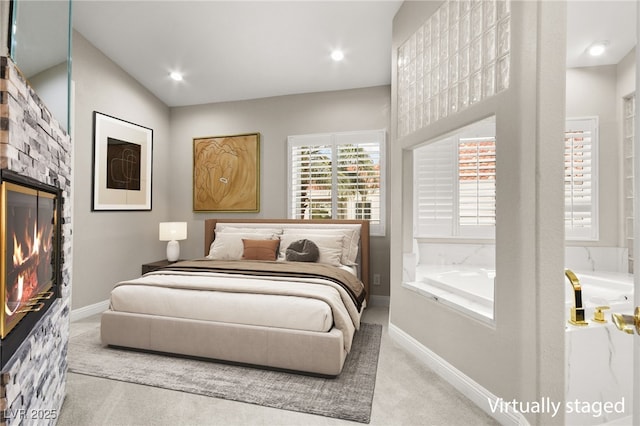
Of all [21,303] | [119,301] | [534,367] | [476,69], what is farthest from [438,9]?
[119,301]

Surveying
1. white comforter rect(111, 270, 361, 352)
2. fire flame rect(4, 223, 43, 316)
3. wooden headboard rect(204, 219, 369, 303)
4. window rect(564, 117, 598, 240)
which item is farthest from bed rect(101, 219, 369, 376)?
window rect(564, 117, 598, 240)

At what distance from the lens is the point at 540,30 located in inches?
61.8

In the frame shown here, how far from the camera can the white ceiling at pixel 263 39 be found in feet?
8.26

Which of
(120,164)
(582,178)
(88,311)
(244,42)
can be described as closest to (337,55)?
(244,42)

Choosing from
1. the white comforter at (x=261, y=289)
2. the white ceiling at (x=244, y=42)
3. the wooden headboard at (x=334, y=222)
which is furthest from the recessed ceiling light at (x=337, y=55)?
the white comforter at (x=261, y=289)

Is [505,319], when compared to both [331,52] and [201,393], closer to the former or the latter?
[201,393]

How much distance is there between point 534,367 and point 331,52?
3.31 meters

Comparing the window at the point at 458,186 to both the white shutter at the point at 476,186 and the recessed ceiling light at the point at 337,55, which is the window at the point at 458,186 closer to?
the white shutter at the point at 476,186

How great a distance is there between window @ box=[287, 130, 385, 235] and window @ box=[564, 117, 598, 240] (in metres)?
1.86

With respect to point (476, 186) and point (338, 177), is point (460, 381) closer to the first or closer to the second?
point (476, 186)

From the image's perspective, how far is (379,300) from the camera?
4074 millimetres

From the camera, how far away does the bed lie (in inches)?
87.4

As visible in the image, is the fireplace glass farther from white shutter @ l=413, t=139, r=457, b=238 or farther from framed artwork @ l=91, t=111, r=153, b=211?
white shutter @ l=413, t=139, r=457, b=238

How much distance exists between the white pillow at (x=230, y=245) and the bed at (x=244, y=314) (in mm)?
584
